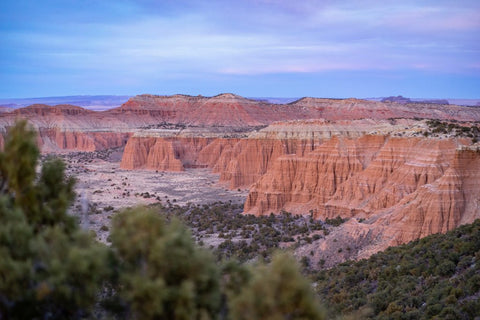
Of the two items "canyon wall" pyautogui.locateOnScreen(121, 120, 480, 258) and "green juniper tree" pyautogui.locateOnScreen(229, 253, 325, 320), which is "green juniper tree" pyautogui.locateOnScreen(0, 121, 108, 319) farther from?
"canyon wall" pyautogui.locateOnScreen(121, 120, 480, 258)

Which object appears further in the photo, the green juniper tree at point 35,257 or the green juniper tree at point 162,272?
the green juniper tree at point 35,257

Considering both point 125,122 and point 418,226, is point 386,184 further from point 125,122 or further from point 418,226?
point 125,122

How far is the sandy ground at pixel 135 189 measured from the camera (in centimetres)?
5205

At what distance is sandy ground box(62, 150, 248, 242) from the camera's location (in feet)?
171

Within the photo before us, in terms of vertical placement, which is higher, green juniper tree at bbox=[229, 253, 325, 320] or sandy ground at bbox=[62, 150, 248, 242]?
green juniper tree at bbox=[229, 253, 325, 320]

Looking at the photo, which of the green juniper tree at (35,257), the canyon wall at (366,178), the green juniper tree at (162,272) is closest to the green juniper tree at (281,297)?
the green juniper tree at (162,272)

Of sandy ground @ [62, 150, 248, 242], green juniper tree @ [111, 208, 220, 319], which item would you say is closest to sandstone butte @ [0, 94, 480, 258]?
sandy ground @ [62, 150, 248, 242]

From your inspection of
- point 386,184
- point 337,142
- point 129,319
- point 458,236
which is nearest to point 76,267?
point 129,319

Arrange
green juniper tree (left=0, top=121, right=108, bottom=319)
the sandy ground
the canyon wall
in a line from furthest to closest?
the sandy ground → the canyon wall → green juniper tree (left=0, top=121, right=108, bottom=319)

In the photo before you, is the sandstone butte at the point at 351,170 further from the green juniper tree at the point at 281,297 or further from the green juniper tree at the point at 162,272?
the green juniper tree at the point at 281,297

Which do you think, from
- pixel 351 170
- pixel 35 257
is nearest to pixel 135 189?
pixel 351 170

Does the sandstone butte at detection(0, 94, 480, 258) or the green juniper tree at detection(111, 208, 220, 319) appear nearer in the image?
the green juniper tree at detection(111, 208, 220, 319)

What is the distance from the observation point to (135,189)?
69188 millimetres

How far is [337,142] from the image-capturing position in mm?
44750
